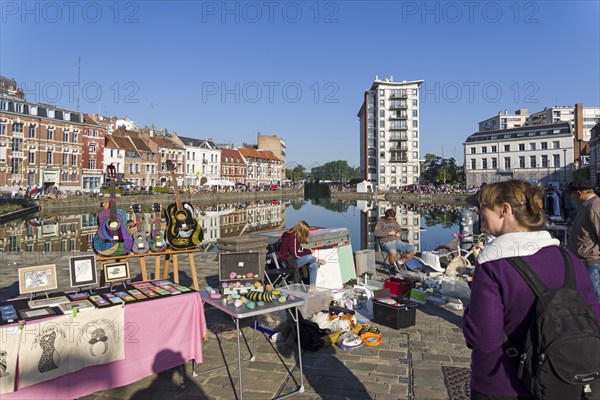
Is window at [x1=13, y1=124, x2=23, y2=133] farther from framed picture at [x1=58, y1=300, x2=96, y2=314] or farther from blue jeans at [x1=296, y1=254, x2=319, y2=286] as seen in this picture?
framed picture at [x1=58, y1=300, x2=96, y2=314]

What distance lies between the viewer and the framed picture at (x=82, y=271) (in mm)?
4762

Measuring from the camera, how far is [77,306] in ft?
12.8

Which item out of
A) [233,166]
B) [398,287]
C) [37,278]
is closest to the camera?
[37,278]

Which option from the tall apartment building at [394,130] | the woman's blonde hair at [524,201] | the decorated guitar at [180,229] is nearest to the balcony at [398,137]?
the tall apartment building at [394,130]

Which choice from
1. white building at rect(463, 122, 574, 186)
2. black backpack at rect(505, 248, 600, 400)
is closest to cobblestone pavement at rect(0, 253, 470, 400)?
black backpack at rect(505, 248, 600, 400)

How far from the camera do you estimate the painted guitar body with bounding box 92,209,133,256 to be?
6.04m

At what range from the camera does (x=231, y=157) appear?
8500 cm

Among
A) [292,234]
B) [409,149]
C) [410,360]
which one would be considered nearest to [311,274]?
[292,234]

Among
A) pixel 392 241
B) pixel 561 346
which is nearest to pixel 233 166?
pixel 392 241

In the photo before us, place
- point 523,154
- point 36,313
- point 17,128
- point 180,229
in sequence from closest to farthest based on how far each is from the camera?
point 36,313 → point 180,229 → point 17,128 → point 523,154

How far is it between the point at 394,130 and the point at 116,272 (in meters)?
74.3

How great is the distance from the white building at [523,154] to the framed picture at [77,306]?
71.3 meters

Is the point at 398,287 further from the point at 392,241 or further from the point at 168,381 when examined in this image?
the point at 168,381

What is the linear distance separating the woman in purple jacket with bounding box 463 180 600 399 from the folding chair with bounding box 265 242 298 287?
494 cm
